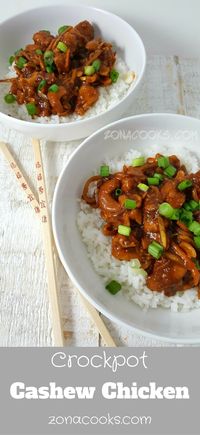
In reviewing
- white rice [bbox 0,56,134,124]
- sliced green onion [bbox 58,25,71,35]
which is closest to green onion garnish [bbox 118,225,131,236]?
white rice [bbox 0,56,134,124]

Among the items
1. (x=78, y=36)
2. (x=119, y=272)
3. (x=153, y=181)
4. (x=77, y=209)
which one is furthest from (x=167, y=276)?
(x=78, y=36)

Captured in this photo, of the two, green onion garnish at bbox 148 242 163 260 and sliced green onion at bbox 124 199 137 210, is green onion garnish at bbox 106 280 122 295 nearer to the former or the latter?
green onion garnish at bbox 148 242 163 260

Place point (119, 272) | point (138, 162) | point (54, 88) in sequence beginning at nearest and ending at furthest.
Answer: point (119, 272) < point (138, 162) < point (54, 88)

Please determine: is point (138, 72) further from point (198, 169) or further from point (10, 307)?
point (10, 307)

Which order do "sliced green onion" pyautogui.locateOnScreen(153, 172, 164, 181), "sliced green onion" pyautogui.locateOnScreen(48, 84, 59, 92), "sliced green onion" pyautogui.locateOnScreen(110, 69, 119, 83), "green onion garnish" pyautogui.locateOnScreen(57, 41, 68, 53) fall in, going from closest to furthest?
"sliced green onion" pyautogui.locateOnScreen(153, 172, 164, 181) < "sliced green onion" pyautogui.locateOnScreen(48, 84, 59, 92) < "green onion garnish" pyautogui.locateOnScreen(57, 41, 68, 53) < "sliced green onion" pyautogui.locateOnScreen(110, 69, 119, 83)

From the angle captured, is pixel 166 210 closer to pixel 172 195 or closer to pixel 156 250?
pixel 172 195

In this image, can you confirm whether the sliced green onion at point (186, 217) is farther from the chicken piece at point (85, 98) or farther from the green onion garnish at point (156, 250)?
the chicken piece at point (85, 98)

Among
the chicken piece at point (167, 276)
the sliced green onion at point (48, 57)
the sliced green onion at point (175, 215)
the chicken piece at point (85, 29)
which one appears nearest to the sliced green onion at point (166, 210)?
the sliced green onion at point (175, 215)
